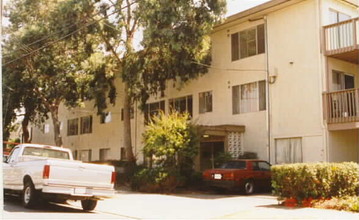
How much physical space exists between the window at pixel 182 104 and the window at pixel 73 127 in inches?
519

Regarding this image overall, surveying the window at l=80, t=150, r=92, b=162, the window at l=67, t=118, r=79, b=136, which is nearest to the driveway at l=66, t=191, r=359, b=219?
the window at l=80, t=150, r=92, b=162

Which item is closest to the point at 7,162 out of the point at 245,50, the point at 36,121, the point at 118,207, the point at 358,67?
the point at 118,207

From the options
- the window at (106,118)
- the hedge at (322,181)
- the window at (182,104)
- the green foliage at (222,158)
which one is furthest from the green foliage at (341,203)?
the window at (106,118)

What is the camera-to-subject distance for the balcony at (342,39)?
17.9 meters

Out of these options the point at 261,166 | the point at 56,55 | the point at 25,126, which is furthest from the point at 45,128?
the point at 261,166

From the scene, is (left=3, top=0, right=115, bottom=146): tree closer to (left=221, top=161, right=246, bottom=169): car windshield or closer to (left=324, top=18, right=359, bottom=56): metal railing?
(left=221, top=161, right=246, bottom=169): car windshield

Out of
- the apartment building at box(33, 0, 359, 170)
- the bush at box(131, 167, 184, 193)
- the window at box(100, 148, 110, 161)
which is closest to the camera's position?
the apartment building at box(33, 0, 359, 170)

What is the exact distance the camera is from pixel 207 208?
43.8ft

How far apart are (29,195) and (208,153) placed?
12.8 m

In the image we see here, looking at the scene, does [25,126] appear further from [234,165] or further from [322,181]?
[322,181]

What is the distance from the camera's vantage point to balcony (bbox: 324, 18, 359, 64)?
1788 centimetres

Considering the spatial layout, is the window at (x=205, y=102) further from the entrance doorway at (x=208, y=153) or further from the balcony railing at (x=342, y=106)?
the balcony railing at (x=342, y=106)

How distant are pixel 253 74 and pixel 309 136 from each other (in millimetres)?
4464

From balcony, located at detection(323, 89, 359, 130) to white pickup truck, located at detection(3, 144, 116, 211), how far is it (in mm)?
10025
